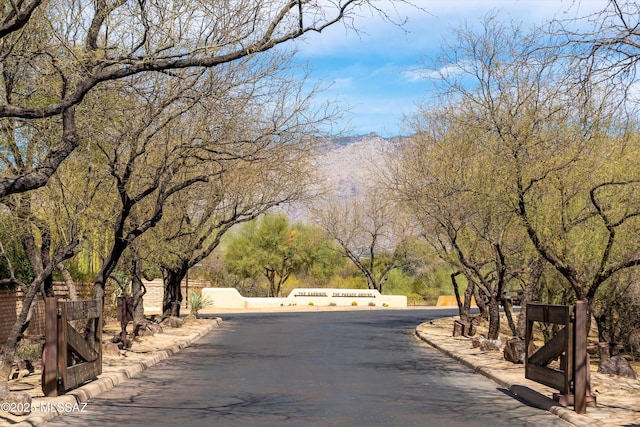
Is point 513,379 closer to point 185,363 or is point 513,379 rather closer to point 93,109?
point 185,363

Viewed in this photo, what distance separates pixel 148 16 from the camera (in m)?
15.5

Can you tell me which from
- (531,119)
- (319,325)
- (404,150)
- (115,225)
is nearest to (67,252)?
(115,225)

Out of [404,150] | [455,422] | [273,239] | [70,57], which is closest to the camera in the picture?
[455,422]

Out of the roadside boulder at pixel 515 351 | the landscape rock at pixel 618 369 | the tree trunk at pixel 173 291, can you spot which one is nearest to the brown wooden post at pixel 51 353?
the roadside boulder at pixel 515 351

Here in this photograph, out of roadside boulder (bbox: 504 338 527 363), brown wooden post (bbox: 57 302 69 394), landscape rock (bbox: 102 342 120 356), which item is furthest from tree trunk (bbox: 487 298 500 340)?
brown wooden post (bbox: 57 302 69 394)

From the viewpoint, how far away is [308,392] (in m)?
14.8

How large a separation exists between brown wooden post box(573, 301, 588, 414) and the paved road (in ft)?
1.87

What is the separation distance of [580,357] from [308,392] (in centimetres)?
445

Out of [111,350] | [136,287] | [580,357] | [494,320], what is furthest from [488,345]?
[136,287]

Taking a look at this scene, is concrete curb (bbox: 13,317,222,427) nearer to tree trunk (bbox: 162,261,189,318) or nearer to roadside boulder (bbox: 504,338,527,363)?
roadside boulder (bbox: 504,338,527,363)

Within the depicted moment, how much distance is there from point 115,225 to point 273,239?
57490mm

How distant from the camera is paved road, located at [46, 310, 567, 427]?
11844 mm

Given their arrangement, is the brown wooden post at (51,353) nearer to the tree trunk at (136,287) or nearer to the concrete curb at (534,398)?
the concrete curb at (534,398)

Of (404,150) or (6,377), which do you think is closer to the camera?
(6,377)
